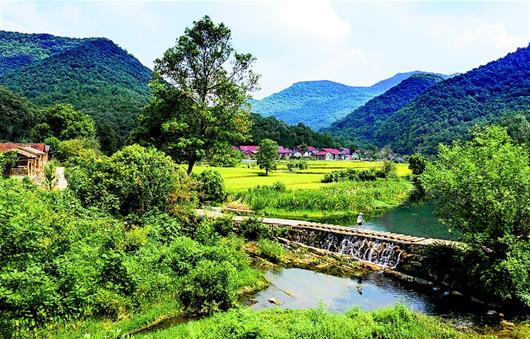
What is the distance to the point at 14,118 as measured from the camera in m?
86.8

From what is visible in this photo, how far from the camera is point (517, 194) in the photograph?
57.3 feet

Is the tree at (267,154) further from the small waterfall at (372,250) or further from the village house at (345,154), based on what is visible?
the village house at (345,154)

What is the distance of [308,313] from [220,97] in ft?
66.2

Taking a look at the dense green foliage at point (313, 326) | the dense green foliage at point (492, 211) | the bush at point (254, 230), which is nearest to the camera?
the dense green foliage at point (313, 326)

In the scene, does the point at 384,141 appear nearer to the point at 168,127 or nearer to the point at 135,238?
the point at 168,127

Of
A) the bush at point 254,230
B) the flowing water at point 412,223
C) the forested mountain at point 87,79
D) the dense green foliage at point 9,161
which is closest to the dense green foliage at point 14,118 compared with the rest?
the forested mountain at point 87,79

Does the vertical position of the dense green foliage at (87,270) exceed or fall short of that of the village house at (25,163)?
it falls short

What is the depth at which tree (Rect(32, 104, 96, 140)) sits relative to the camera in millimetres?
75875

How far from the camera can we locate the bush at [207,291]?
566 inches

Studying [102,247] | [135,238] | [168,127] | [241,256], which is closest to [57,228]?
[102,247]

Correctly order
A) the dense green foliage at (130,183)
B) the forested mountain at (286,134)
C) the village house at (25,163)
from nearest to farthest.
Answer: the dense green foliage at (130,183) < the village house at (25,163) < the forested mountain at (286,134)

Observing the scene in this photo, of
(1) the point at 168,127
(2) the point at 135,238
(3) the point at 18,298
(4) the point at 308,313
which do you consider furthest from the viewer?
(1) the point at 168,127

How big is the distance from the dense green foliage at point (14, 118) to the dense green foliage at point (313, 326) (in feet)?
284

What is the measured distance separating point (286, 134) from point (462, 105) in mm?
67939
